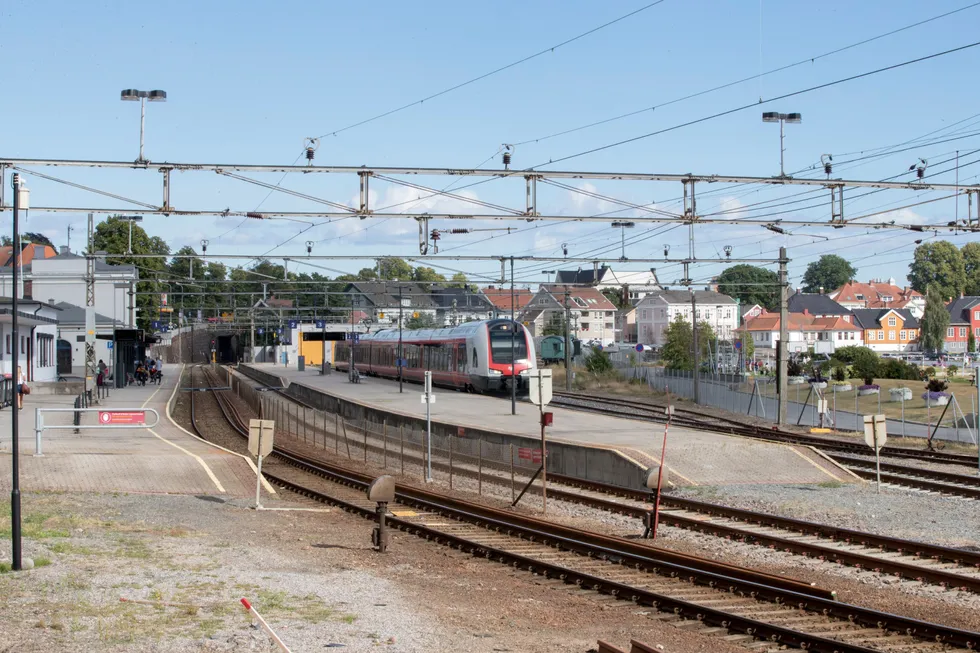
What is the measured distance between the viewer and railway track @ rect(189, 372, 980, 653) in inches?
380

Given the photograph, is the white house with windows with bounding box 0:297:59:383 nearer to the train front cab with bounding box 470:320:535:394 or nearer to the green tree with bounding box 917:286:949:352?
the train front cab with bounding box 470:320:535:394

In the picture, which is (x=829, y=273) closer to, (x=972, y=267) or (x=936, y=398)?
(x=972, y=267)

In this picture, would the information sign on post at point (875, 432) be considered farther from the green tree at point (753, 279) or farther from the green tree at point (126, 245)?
the green tree at point (753, 279)

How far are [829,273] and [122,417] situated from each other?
164387 millimetres

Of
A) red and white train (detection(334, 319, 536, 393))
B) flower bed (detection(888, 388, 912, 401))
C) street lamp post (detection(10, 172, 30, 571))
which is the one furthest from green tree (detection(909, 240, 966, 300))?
street lamp post (detection(10, 172, 30, 571))

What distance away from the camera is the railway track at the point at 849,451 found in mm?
21594

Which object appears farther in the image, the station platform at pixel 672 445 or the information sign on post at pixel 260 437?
the station platform at pixel 672 445

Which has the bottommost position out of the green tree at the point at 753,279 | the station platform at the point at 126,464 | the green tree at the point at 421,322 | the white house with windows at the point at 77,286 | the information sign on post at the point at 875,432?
the station platform at the point at 126,464

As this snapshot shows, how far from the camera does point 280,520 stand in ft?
58.0

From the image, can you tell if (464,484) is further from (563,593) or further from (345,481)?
(563,593)

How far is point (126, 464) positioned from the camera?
21.9m

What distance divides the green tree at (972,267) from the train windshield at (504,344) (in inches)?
4820

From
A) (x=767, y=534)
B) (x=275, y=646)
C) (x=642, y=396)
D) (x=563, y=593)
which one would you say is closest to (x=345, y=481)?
(x=767, y=534)

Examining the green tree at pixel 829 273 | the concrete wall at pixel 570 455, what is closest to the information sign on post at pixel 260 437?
the concrete wall at pixel 570 455
